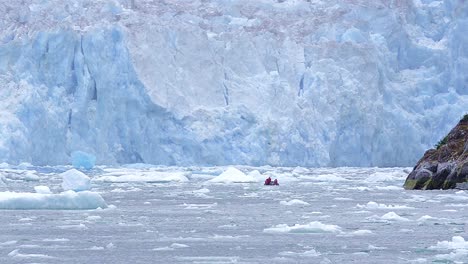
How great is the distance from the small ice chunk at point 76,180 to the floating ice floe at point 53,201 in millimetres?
2258

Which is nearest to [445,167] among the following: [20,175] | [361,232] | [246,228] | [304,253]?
[246,228]

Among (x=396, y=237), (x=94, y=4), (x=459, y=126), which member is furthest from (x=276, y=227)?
(x=94, y=4)

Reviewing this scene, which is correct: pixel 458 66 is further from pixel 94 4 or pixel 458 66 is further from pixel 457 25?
pixel 94 4

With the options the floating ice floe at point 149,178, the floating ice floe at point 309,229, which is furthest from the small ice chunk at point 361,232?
the floating ice floe at point 149,178

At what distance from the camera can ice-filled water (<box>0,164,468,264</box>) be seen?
1007 centimetres

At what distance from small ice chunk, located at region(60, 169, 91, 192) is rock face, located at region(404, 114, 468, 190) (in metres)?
8.35

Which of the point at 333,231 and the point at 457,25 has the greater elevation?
the point at 457,25

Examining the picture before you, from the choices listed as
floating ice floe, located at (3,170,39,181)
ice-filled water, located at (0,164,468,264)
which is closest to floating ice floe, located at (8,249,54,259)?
ice-filled water, located at (0,164,468,264)

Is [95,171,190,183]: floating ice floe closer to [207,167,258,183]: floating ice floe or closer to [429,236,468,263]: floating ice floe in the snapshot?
[207,167,258,183]: floating ice floe

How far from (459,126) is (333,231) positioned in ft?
43.5

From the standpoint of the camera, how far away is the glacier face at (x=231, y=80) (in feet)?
109

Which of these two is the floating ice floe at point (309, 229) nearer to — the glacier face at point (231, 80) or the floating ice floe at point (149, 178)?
the floating ice floe at point (149, 178)

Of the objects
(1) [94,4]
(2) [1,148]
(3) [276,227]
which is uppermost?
(1) [94,4]

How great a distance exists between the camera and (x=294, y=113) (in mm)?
34969
